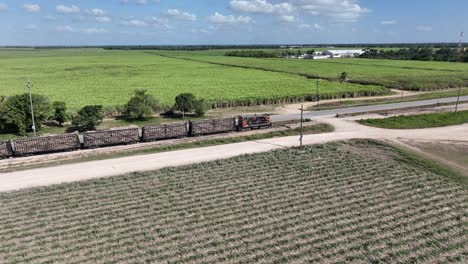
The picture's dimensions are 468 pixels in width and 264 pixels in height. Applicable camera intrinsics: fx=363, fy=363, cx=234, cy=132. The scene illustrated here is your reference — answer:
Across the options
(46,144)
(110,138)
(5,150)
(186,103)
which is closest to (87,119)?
(110,138)

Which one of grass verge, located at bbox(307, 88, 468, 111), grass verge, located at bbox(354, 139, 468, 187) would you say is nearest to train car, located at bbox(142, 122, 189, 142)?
grass verge, located at bbox(354, 139, 468, 187)

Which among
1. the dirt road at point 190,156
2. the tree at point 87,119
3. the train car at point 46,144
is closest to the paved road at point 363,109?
the dirt road at point 190,156

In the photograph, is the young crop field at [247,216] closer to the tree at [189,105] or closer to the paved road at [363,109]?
the paved road at [363,109]

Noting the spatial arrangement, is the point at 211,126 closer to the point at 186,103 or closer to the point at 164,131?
the point at 164,131

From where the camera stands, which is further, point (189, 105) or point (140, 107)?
point (189, 105)

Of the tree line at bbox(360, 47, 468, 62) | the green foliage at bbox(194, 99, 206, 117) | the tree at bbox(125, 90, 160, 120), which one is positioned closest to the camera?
the tree at bbox(125, 90, 160, 120)

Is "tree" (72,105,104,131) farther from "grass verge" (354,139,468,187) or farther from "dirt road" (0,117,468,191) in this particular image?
"grass verge" (354,139,468,187)
